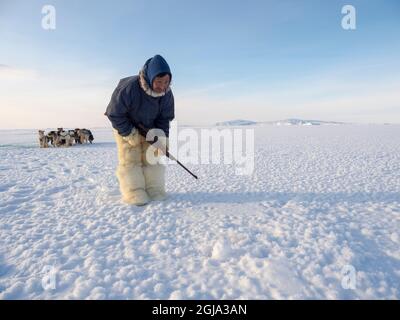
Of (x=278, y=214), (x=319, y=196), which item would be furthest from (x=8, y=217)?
(x=319, y=196)

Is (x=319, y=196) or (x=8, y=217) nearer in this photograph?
(x=8, y=217)

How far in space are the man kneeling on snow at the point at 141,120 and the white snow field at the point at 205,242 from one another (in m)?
0.30

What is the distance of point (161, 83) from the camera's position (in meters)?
3.23

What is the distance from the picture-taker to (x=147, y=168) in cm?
387

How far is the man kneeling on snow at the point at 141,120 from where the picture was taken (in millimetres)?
3244

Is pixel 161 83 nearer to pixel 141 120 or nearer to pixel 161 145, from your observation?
pixel 141 120

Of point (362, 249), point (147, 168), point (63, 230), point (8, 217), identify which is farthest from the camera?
point (147, 168)

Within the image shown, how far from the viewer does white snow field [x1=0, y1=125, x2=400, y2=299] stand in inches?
76.1

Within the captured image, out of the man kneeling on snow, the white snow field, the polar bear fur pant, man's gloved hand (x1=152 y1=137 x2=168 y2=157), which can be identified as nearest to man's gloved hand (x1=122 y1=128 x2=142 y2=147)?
the man kneeling on snow

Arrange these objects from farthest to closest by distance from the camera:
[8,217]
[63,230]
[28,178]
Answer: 1. [28,178]
2. [8,217]
3. [63,230]

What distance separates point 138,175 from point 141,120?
775mm
